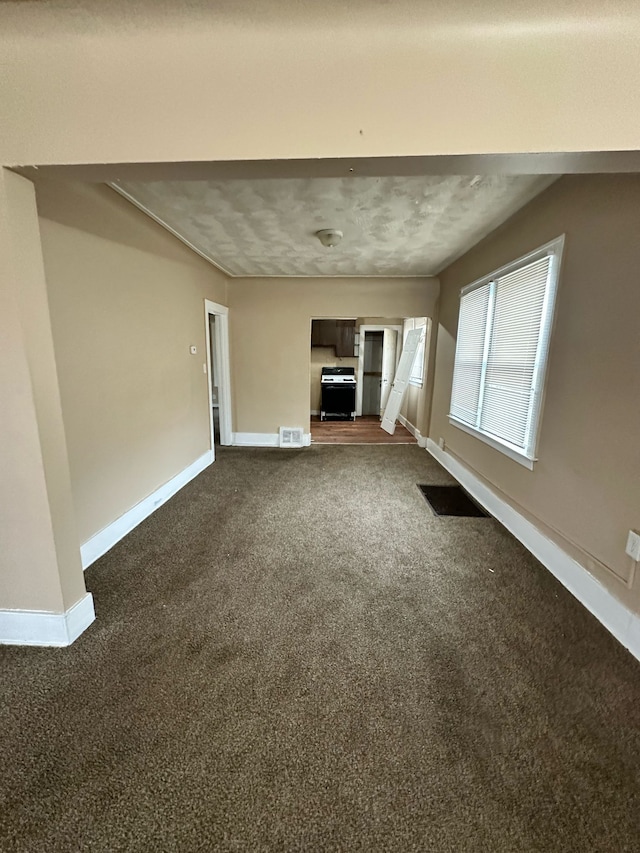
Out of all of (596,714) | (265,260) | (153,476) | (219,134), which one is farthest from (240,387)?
(596,714)

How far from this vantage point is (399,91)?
1.12m

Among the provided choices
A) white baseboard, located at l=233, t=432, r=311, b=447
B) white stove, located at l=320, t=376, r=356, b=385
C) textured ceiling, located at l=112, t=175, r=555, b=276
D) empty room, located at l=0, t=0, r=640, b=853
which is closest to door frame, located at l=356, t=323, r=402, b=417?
white stove, located at l=320, t=376, r=356, b=385

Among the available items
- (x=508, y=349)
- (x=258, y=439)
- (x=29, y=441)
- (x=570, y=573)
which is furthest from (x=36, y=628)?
(x=258, y=439)

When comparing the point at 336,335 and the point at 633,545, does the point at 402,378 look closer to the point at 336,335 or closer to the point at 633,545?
the point at 336,335

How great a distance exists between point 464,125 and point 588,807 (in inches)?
86.7

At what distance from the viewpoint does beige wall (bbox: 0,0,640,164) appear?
107 centimetres

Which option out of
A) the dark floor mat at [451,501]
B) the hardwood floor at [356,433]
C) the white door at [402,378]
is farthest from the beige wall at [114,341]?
the white door at [402,378]

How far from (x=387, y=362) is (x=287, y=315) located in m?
3.26

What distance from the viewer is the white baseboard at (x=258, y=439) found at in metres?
5.18

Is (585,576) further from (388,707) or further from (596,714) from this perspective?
(388,707)

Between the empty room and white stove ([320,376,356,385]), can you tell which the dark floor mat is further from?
white stove ([320,376,356,385])

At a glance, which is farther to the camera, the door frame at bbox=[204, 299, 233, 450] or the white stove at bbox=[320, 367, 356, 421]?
the white stove at bbox=[320, 367, 356, 421]

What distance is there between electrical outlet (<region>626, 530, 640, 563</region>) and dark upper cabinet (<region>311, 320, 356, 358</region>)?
6000 millimetres

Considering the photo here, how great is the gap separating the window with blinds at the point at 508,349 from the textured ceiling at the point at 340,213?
490 mm
